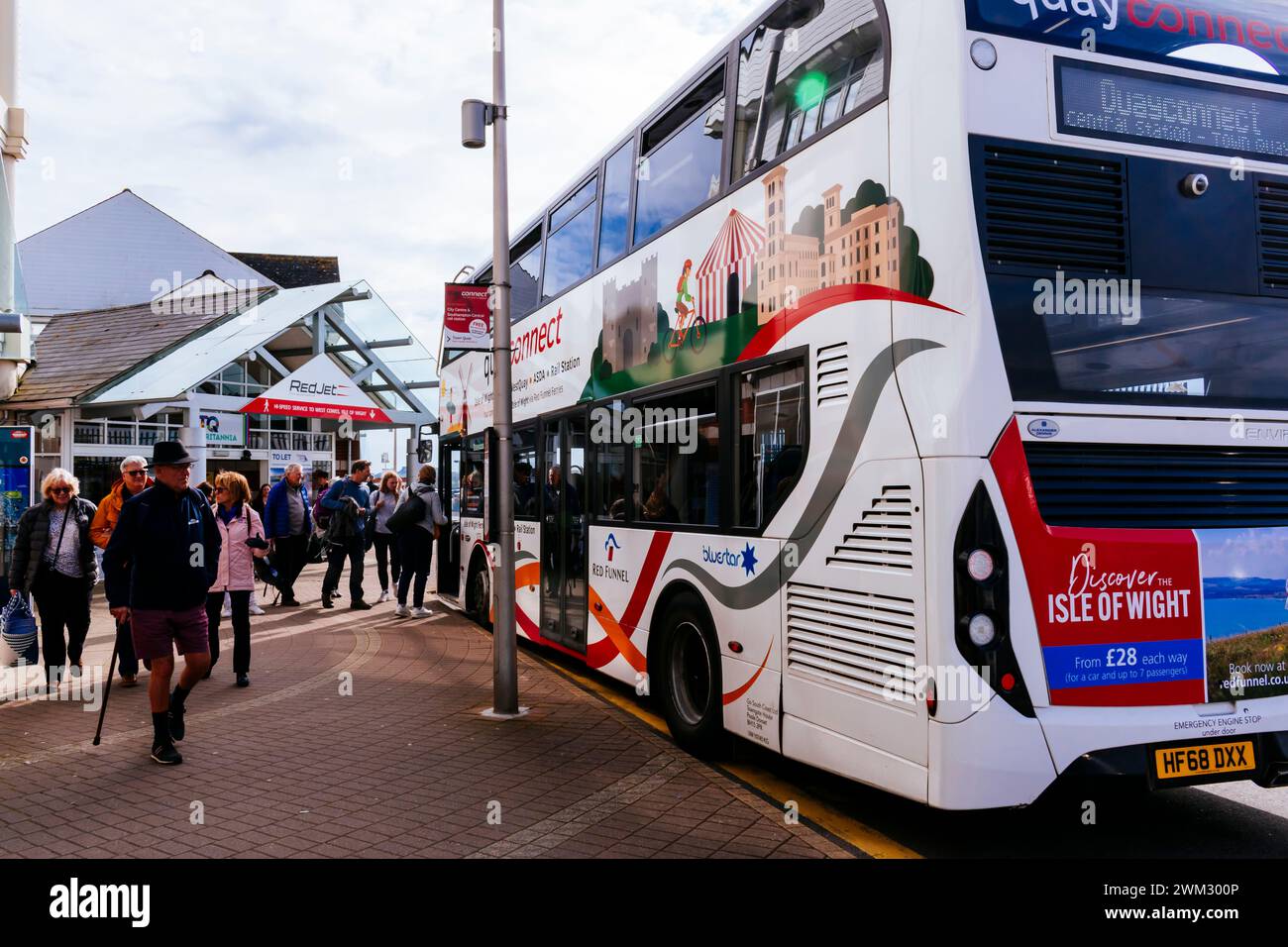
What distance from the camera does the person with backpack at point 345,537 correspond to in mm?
13859

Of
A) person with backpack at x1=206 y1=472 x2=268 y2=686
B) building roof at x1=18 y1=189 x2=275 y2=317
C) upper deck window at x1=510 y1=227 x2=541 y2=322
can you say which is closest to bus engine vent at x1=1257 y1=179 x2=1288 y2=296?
upper deck window at x1=510 y1=227 x2=541 y2=322

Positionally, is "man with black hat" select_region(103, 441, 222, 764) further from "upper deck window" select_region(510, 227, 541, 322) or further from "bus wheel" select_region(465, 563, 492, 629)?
"bus wheel" select_region(465, 563, 492, 629)

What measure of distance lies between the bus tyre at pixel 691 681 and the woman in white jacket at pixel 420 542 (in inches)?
272

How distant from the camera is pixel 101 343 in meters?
20.2

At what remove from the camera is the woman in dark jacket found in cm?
808

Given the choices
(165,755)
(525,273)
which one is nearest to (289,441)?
(525,273)

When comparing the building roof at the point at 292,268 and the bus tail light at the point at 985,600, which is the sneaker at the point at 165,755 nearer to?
the bus tail light at the point at 985,600

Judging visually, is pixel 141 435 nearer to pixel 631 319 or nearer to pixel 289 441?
pixel 289 441

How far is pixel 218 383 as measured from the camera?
840 inches

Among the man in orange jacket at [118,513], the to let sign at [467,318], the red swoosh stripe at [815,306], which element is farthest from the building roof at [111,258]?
the red swoosh stripe at [815,306]

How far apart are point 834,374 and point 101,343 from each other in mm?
19679
